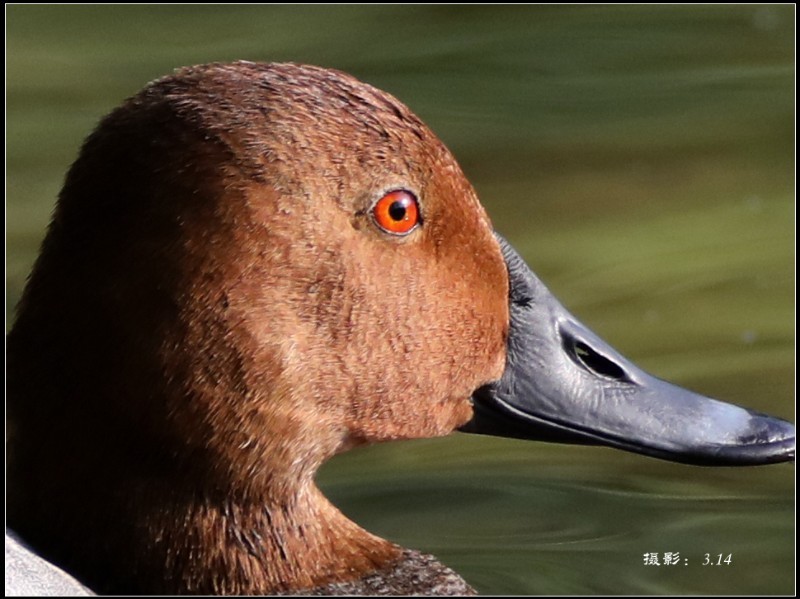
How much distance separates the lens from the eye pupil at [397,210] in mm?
3445

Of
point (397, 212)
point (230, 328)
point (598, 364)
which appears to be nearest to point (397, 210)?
point (397, 212)

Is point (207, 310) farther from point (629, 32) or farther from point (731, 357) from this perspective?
point (629, 32)

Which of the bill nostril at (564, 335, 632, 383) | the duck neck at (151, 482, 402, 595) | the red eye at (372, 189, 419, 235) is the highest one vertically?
the red eye at (372, 189, 419, 235)

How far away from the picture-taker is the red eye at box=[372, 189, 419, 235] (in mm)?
3434

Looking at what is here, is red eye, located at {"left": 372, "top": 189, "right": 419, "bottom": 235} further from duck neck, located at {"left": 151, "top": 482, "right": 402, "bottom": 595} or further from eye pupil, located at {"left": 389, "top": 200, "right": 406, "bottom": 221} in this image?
duck neck, located at {"left": 151, "top": 482, "right": 402, "bottom": 595}

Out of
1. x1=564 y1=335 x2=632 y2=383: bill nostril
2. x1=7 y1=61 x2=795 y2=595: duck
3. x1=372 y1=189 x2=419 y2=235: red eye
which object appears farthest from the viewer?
x1=564 y1=335 x2=632 y2=383: bill nostril

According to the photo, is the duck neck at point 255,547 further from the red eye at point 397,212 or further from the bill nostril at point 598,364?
the bill nostril at point 598,364

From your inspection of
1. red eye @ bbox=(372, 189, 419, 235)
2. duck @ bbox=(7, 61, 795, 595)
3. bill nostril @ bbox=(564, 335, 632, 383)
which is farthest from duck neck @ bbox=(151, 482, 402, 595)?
bill nostril @ bbox=(564, 335, 632, 383)

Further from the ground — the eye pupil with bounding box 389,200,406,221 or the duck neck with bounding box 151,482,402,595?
the eye pupil with bounding box 389,200,406,221

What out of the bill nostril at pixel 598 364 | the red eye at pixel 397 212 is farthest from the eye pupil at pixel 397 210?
the bill nostril at pixel 598 364

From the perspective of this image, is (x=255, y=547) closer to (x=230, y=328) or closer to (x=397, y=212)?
(x=230, y=328)

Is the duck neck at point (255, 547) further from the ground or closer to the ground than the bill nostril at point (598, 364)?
closer to the ground

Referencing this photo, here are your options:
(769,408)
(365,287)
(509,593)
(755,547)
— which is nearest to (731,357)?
(769,408)

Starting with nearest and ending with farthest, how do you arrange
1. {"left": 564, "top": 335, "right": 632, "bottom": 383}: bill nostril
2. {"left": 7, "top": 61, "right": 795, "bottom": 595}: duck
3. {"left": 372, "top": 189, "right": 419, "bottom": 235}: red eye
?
{"left": 7, "top": 61, "right": 795, "bottom": 595}: duck → {"left": 372, "top": 189, "right": 419, "bottom": 235}: red eye → {"left": 564, "top": 335, "right": 632, "bottom": 383}: bill nostril
